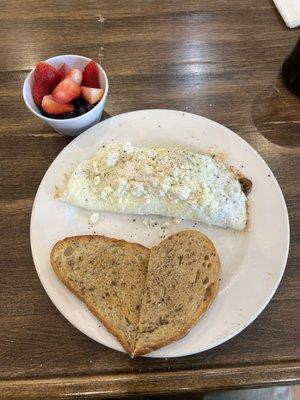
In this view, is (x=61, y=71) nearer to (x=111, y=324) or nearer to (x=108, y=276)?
(x=108, y=276)

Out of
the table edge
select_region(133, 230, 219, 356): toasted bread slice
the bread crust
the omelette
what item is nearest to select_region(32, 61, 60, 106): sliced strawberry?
the omelette

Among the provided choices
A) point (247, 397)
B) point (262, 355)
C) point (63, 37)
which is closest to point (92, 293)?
point (262, 355)

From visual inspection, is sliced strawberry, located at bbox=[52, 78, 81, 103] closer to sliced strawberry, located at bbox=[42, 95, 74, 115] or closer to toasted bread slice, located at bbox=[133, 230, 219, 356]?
sliced strawberry, located at bbox=[42, 95, 74, 115]

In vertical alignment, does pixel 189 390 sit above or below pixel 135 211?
below

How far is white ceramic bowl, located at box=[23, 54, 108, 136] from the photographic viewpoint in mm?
1048

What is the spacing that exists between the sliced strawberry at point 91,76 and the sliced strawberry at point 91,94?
4cm

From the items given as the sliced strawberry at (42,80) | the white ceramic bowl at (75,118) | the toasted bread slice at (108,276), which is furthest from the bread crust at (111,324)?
the sliced strawberry at (42,80)

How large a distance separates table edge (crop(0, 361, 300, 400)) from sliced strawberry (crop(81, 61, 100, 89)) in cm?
81

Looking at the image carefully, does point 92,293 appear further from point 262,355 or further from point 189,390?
point 262,355

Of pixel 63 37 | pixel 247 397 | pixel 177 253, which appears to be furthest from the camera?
pixel 63 37

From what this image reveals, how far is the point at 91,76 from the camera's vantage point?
110cm

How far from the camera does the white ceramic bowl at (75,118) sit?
3.44 ft

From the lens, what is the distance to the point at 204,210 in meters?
0.98

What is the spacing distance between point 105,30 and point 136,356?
1144mm
